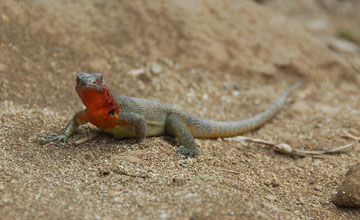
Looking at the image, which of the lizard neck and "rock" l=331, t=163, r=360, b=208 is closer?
"rock" l=331, t=163, r=360, b=208

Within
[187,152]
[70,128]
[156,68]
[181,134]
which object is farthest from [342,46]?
[70,128]

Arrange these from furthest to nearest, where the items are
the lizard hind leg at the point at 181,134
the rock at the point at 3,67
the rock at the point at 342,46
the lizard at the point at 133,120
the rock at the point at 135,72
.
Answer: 1. the rock at the point at 342,46
2. the rock at the point at 135,72
3. the rock at the point at 3,67
4. the lizard hind leg at the point at 181,134
5. the lizard at the point at 133,120

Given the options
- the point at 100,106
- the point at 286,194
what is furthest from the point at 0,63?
the point at 286,194

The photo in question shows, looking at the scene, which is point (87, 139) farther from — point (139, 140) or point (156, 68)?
point (156, 68)

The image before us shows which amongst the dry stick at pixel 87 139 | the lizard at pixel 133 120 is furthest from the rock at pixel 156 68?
the dry stick at pixel 87 139

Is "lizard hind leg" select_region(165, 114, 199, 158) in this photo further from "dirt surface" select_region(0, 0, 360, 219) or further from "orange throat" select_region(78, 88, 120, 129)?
"orange throat" select_region(78, 88, 120, 129)

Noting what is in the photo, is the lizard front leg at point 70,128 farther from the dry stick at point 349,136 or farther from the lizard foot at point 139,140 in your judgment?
the dry stick at point 349,136

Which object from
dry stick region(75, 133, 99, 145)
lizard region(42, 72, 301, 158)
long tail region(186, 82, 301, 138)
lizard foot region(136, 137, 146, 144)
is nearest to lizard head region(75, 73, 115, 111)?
lizard region(42, 72, 301, 158)
